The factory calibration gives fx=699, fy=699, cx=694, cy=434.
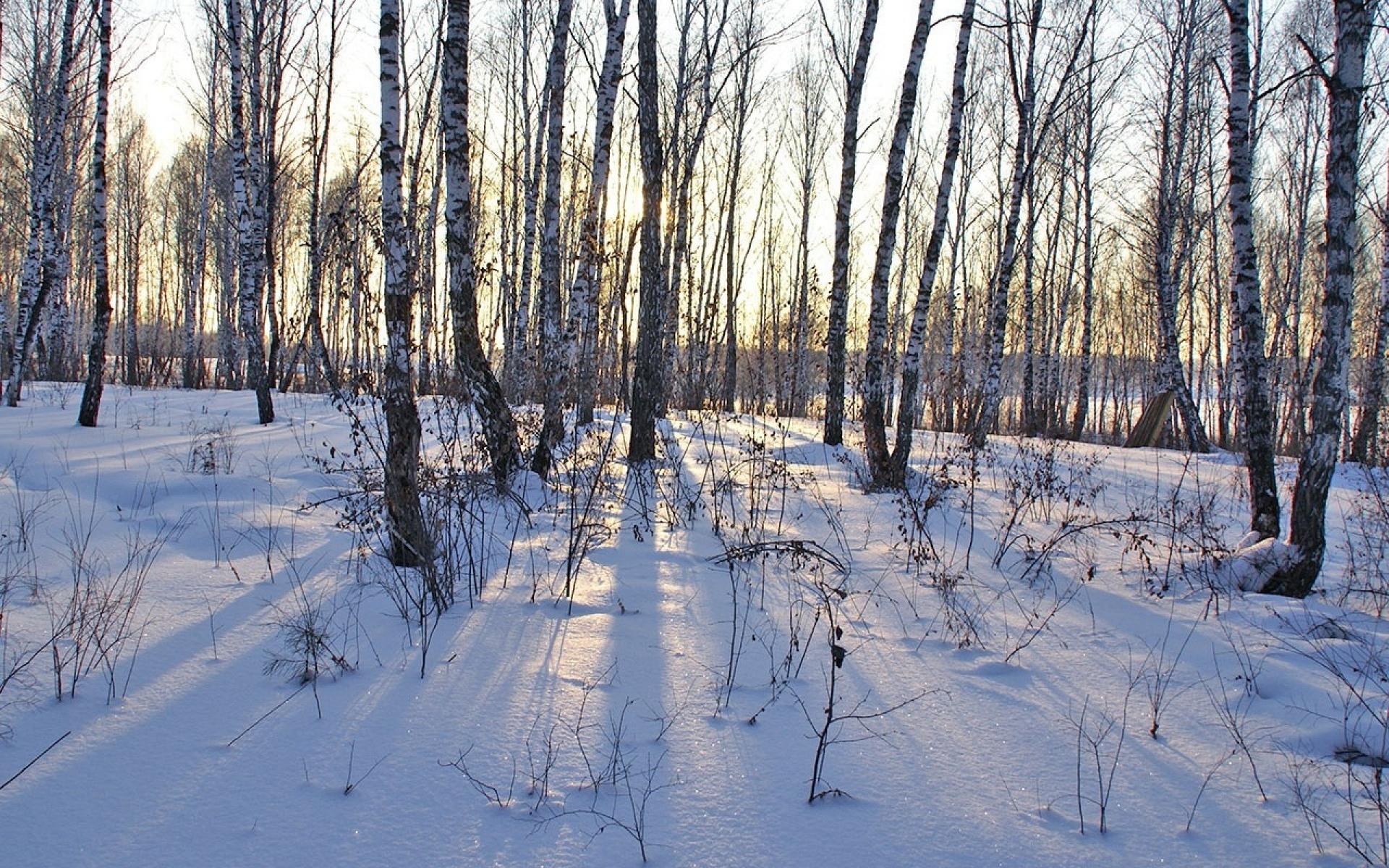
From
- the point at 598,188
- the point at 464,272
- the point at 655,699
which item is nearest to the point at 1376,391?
the point at 598,188

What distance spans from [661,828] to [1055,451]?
10.9 m

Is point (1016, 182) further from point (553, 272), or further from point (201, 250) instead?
point (201, 250)

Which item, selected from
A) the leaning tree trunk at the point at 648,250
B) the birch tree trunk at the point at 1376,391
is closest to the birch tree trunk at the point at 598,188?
the leaning tree trunk at the point at 648,250

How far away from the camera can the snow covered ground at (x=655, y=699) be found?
1842 mm

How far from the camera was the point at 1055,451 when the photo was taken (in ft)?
36.3

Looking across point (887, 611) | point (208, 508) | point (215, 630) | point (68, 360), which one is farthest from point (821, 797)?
point (68, 360)

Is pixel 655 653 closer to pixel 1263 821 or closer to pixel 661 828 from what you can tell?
pixel 661 828

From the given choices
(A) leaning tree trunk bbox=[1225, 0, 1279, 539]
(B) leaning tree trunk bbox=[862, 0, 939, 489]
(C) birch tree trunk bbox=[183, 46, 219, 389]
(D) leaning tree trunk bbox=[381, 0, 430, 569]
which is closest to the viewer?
(D) leaning tree trunk bbox=[381, 0, 430, 569]

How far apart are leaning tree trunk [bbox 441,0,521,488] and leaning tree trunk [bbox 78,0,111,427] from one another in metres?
5.20

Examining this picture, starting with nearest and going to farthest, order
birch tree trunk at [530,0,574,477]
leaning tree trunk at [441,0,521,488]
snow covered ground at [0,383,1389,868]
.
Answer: snow covered ground at [0,383,1389,868]
leaning tree trunk at [441,0,521,488]
birch tree trunk at [530,0,574,477]

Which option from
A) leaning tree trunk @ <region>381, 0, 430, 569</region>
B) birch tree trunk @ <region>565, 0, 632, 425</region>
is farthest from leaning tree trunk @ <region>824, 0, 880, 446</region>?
leaning tree trunk @ <region>381, 0, 430, 569</region>

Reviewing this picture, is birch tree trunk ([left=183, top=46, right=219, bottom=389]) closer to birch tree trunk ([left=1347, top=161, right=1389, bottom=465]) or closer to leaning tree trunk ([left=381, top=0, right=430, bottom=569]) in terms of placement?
leaning tree trunk ([left=381, top=0, right=430, bottom=569])

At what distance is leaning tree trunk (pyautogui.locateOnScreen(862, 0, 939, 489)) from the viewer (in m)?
7.18

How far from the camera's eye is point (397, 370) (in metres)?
3.85
